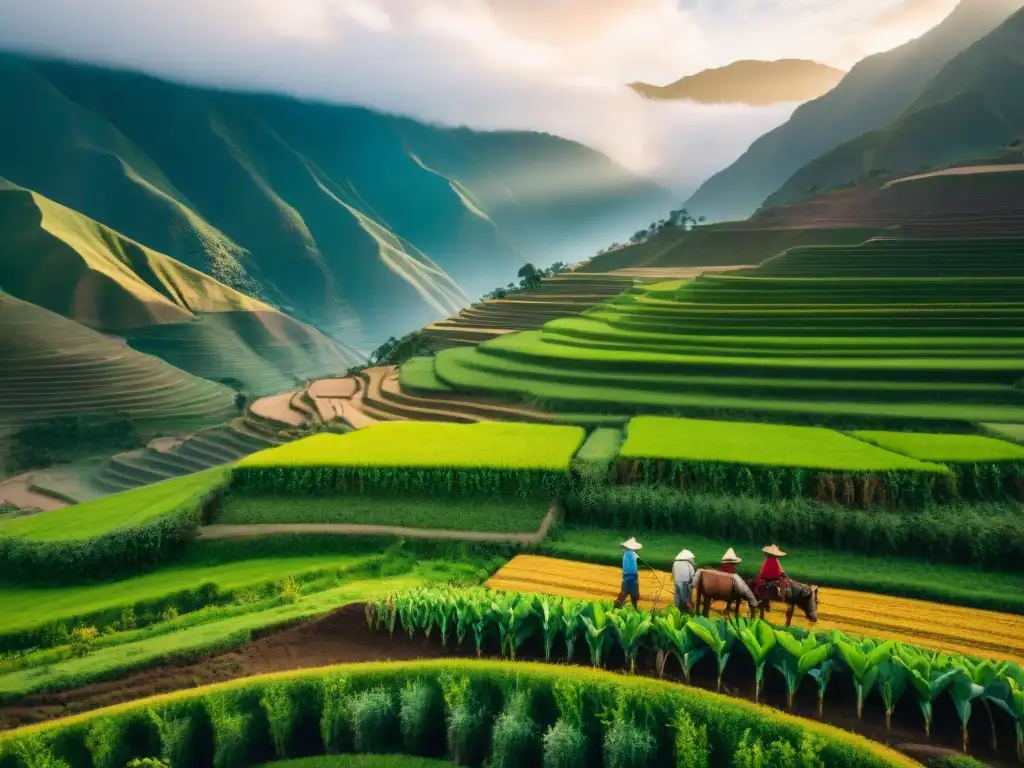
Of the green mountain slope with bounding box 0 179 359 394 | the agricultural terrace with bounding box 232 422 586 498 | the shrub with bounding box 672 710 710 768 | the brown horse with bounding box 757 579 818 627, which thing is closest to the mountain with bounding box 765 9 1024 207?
the green mountain slope with bounding box 0 179 359 394

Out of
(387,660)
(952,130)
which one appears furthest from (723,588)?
(952,130)

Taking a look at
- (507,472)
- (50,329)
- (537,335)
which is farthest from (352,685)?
(50,329)

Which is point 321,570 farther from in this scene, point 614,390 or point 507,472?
point 614,390

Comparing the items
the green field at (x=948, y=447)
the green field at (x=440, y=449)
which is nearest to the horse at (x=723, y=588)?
the green field at (x=440, y=449)

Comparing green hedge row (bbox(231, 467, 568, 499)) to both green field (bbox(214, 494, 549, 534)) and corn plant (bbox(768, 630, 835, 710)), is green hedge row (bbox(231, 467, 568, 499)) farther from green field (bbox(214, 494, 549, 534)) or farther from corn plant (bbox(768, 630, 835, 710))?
corn plant (bbox(768, 630, 835, 710))

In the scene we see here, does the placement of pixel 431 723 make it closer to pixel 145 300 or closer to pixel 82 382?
pixel 82 382

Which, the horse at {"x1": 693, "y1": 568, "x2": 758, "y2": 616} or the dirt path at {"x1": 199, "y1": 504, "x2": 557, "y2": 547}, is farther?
the dirt path at {"x1": 199, "y1": 504, "x2": 557, "y2": 547}
